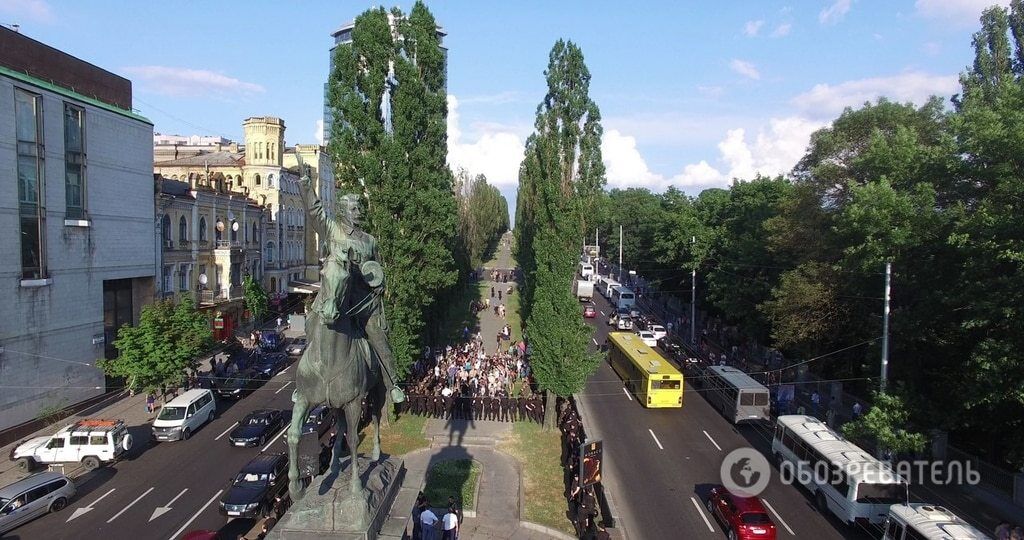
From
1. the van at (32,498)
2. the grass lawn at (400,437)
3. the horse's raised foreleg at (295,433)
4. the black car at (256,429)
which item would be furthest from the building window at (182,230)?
the horse's raised foreleg at (295,433)

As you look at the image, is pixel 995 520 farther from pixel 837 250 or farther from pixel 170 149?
pixel 170 149

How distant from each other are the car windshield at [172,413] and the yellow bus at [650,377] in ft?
64.6

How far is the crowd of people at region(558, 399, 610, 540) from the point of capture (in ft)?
49.9

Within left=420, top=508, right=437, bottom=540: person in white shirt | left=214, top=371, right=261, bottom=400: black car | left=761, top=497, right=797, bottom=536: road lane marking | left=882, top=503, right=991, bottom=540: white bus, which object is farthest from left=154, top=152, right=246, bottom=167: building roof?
left=882, top=503, right=991, bottom=540: white bus

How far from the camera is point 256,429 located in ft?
76.5

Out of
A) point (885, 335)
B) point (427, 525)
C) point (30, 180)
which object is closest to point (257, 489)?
point (427, 525)

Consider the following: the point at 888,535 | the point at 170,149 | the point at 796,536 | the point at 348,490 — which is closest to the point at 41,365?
the point at 348,490

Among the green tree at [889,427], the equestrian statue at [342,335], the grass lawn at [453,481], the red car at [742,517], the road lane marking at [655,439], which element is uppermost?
the equestrian statue at [342,335]

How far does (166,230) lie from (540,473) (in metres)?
27.4

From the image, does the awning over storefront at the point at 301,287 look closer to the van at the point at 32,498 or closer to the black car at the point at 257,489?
the van at the point at 32,498

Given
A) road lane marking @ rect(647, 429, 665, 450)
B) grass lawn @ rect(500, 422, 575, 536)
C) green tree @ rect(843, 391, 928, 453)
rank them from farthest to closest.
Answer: road lane marking @ rect(647, 429, 665, 450) < green tree @ rect(843, 391, 928, 453) < grass lawn @ rect(500, 422, 575, 536)

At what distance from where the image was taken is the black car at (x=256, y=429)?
75.3 ft

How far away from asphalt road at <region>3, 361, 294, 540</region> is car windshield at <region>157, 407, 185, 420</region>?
971mm

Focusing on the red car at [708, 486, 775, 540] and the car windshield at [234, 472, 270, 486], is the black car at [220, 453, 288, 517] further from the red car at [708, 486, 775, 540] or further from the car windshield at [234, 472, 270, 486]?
the red car at [708, 486, 775, 540]
